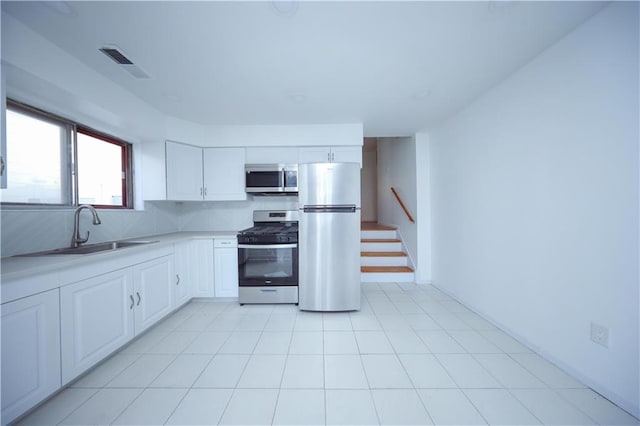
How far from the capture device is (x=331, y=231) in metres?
2.61

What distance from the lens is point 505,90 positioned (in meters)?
2.07

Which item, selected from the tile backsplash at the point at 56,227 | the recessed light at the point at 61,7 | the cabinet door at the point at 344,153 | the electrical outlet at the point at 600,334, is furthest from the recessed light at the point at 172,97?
the electrical outlet at the point at 600,334

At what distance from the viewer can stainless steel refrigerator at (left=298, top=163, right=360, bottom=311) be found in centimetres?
260

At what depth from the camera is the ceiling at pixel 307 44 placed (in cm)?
133

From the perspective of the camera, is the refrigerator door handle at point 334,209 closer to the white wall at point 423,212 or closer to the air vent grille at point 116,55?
the white wall at point 423,212

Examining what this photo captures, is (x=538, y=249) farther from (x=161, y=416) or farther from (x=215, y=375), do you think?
(x=161, y=416)

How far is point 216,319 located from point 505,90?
3.64 meters

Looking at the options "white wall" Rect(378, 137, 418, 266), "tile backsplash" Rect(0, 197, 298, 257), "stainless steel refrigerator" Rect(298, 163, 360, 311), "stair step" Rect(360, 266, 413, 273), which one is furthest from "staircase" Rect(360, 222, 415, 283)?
"tile backsplash" Rect(0, 197, 298, 257)

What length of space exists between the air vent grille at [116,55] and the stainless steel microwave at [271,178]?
1565mm

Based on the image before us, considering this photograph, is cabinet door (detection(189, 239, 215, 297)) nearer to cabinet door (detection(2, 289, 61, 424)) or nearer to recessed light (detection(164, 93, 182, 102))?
cabinet door (detection(2, 289, 61, 424))

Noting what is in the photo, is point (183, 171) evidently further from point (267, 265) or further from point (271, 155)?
point (267, 265)

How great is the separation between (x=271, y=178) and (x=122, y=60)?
1.75 metres

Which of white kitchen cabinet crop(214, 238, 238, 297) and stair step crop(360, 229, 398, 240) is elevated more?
stair step crop(360, 229, 398, 240)

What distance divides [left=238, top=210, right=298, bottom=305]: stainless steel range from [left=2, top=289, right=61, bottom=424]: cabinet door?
1.57 m
